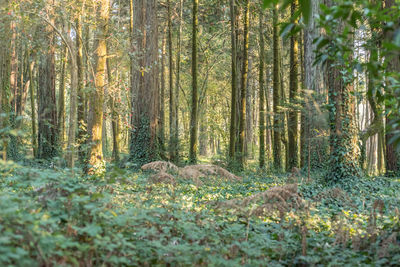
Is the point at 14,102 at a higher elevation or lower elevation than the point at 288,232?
higher

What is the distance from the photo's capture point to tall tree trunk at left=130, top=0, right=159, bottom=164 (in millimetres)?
13484

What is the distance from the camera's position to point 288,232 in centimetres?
452

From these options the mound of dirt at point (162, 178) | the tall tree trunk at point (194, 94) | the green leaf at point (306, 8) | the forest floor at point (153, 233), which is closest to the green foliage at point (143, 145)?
the tall tree trunk at point (194, 94)

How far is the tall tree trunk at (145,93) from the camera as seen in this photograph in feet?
44.2

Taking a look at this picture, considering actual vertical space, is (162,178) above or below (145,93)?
below

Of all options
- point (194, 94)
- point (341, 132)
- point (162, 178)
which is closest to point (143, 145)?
point (194, 94)

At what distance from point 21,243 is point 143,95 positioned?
11.3 metres

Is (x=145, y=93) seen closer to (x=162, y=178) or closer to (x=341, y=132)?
(x=162, y=178)

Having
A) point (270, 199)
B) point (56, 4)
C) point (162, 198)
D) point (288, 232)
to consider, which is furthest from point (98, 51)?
point (288, 232)

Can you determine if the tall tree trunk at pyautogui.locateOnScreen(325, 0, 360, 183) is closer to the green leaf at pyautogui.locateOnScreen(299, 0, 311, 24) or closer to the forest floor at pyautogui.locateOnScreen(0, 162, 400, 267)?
the forest floor at pyautogui.locateOnScreen(0, 162, 400, 267)

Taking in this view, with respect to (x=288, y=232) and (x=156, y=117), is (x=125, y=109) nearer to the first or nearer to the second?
(x=156, y=117)

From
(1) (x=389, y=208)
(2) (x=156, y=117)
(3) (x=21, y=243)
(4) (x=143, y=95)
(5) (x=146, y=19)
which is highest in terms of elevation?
(5) (x=146, y=19)

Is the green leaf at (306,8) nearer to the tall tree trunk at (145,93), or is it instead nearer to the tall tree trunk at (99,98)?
the tall tree trunk at (99,98)

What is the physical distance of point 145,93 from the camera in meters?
13.7
